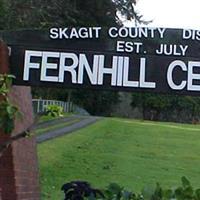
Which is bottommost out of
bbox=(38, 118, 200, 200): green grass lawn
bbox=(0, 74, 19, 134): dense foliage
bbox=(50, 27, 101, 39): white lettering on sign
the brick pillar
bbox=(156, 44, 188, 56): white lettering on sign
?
bbox=(38, 118, 200, 200): green grass lawn

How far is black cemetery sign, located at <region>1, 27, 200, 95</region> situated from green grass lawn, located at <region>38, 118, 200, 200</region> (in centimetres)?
484

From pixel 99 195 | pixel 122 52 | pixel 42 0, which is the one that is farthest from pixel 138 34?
pixel 42 0

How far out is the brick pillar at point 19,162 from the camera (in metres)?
8.20

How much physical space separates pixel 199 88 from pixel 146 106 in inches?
2361

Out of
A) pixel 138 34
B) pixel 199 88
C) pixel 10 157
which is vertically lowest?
pixel 10 157

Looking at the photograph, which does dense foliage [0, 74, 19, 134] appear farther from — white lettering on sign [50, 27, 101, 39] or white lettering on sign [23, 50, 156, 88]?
white lettering on sign [50, 27, 101, 39]

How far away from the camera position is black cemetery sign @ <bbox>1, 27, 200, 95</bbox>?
8070 millimetres

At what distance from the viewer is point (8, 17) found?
18516mm

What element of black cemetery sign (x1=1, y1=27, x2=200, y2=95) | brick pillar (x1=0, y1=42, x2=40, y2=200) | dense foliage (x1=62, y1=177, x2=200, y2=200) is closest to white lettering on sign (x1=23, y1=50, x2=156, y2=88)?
black cemetery sign (x1=1, y1=27, x2=200, y2=95)

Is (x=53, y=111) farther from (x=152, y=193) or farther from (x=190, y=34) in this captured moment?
(x=190, y=34)

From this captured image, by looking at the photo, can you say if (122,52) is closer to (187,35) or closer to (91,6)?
(187,35)

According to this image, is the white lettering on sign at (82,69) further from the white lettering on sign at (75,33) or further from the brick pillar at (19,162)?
the brick pillar at (19,162)

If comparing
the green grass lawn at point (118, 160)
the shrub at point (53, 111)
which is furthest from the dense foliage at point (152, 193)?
the green grass lawn at point (118, 160)

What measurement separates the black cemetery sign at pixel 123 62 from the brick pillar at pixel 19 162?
0.55 m
